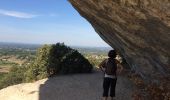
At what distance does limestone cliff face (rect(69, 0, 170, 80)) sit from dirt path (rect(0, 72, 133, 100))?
187 centimetres

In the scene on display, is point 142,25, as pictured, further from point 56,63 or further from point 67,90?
point 56,63

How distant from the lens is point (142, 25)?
10.1 meters

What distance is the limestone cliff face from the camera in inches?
355

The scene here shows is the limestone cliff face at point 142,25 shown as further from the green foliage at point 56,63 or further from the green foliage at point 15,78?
the green foliage at point 15,78

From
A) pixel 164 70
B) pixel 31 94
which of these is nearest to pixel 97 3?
pixel 164 70

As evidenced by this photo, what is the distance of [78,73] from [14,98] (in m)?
Result: 4.76

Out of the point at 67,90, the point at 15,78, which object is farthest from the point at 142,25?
the point at 15,78

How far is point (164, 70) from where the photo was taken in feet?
38.6

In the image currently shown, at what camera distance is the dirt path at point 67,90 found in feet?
47.1

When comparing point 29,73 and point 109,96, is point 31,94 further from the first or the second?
point 29,73

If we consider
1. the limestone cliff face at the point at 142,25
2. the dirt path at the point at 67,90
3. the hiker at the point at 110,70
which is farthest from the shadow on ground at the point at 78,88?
the limestone cliff face at the point at 142,25

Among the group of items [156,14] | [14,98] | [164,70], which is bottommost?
[14,98]

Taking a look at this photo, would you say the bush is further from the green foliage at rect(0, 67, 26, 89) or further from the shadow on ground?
the green foliage at rect(0, 67, 26, 89)

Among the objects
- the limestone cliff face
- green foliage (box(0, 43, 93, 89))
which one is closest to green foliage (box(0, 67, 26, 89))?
green foliage (box(0, 43, 93, 89))
